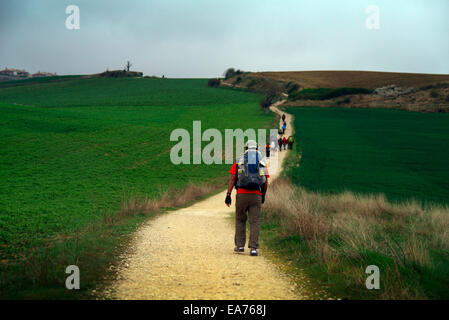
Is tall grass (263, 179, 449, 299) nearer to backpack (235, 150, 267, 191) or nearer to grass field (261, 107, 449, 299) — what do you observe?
grass field (261, 107, 449, 299)

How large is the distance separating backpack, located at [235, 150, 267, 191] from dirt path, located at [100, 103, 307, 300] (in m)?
1.62

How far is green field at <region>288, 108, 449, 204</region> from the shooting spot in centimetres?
2692

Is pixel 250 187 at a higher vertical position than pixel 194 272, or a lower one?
higher

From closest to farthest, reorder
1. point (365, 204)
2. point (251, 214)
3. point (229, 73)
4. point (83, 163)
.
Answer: point (251, 214) → point (365, 204) → point (83, 163) → point (229, 73)

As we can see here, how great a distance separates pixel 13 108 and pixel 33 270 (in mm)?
56629

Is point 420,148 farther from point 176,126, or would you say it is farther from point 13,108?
point 13,108

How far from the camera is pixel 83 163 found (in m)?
32.3

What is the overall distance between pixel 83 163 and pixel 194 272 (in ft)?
90.7

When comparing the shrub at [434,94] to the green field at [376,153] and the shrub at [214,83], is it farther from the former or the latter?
the shrub at [214,83]

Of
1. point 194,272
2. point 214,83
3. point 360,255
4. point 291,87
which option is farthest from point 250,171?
point 214,83

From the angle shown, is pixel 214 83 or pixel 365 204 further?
pixel 214 83

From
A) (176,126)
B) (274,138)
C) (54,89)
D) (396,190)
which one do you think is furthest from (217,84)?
(396,190)

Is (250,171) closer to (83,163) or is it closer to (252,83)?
(83,163)

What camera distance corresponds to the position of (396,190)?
2578cm
